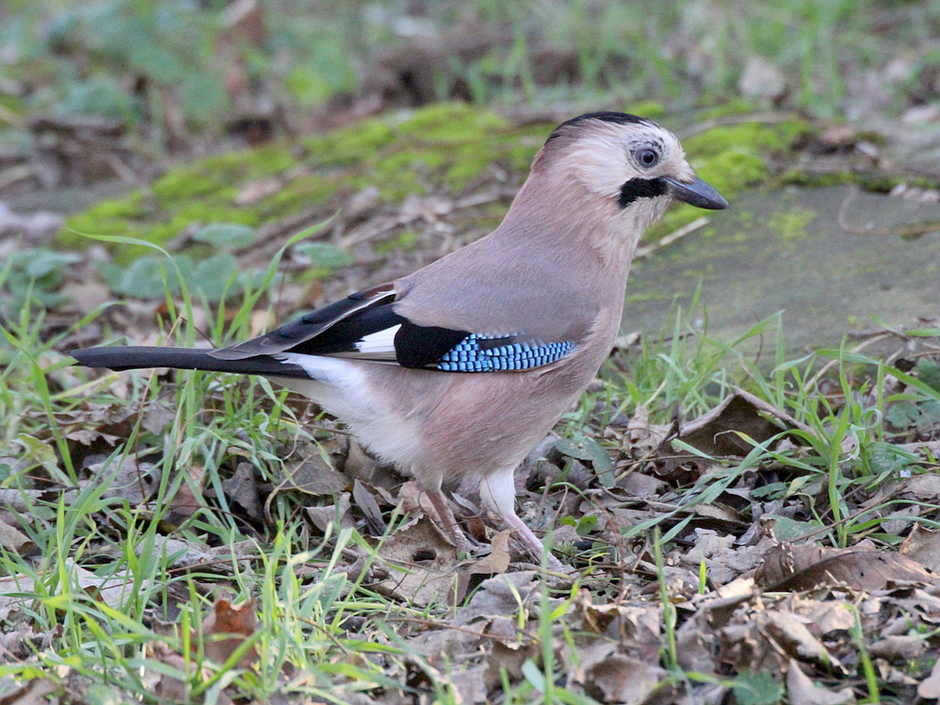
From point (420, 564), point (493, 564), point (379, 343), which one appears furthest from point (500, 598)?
point (379, 343)

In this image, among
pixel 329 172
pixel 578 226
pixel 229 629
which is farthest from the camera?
pixel 329 172

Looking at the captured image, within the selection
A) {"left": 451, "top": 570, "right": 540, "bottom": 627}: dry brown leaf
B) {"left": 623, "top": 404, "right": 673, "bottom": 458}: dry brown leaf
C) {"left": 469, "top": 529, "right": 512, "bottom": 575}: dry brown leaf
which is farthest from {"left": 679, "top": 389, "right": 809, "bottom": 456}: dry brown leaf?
{"left": 451, "top": 570, "right": 540, "bottom": 627}: dry brown leaf

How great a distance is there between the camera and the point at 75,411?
3.79 meters

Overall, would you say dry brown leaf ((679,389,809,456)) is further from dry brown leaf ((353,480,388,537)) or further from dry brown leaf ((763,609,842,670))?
dry brown leaf ((763,609,842,670))

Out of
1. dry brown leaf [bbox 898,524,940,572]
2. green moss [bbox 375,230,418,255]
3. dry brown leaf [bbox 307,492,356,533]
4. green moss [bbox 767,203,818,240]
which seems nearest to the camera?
dry brown leaf [bbox 898,524,940,572]

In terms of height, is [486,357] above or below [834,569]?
above

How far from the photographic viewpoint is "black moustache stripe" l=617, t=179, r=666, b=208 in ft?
11.0

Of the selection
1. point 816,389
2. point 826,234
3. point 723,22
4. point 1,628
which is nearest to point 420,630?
point 1,628

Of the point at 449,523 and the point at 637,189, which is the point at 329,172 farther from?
the point at 449,523

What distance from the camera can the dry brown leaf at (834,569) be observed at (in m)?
2.57

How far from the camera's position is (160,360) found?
9.62ft

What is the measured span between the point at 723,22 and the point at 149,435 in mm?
4912

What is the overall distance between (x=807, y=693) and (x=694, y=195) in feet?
5.54

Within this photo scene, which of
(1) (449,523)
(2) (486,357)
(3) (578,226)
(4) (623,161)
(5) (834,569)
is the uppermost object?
(4) (623,161)
